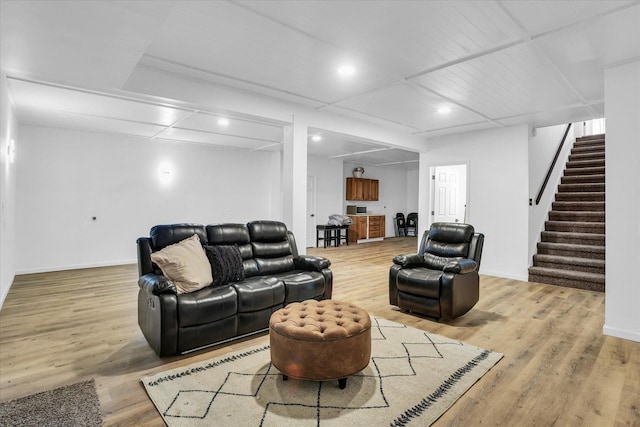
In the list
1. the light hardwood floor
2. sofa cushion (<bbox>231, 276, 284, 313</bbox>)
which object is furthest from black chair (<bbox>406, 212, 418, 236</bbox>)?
sofa cushion (<bbox>231, 276, 284, 313</bbox>)

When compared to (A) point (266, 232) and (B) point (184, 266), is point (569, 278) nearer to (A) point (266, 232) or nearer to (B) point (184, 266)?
(A) point (266, 232)

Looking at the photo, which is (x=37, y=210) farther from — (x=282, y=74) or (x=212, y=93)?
(x=282, y=74)

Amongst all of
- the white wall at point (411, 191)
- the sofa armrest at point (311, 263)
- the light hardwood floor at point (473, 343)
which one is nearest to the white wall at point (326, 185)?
the white wall at point (411, 191)

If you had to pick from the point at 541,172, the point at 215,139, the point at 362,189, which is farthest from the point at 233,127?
the point at 362,189

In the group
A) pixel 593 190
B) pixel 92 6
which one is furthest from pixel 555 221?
pixel 92 6

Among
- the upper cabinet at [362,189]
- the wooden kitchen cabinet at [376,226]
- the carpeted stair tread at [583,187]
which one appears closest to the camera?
the carpeted stair tread at [583,187]

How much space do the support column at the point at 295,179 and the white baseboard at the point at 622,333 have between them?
3.29 m

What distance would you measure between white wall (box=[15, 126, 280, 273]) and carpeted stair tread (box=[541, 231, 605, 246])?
6438 millimetres

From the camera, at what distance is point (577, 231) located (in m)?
5.88

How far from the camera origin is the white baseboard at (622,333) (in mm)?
3053

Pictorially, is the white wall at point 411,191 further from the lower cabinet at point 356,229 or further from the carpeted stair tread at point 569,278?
the carpeted stair tread at point 569,278

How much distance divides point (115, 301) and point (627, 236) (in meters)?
5.54

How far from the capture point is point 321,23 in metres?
2.51

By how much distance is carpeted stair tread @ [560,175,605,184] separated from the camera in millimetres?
6492
